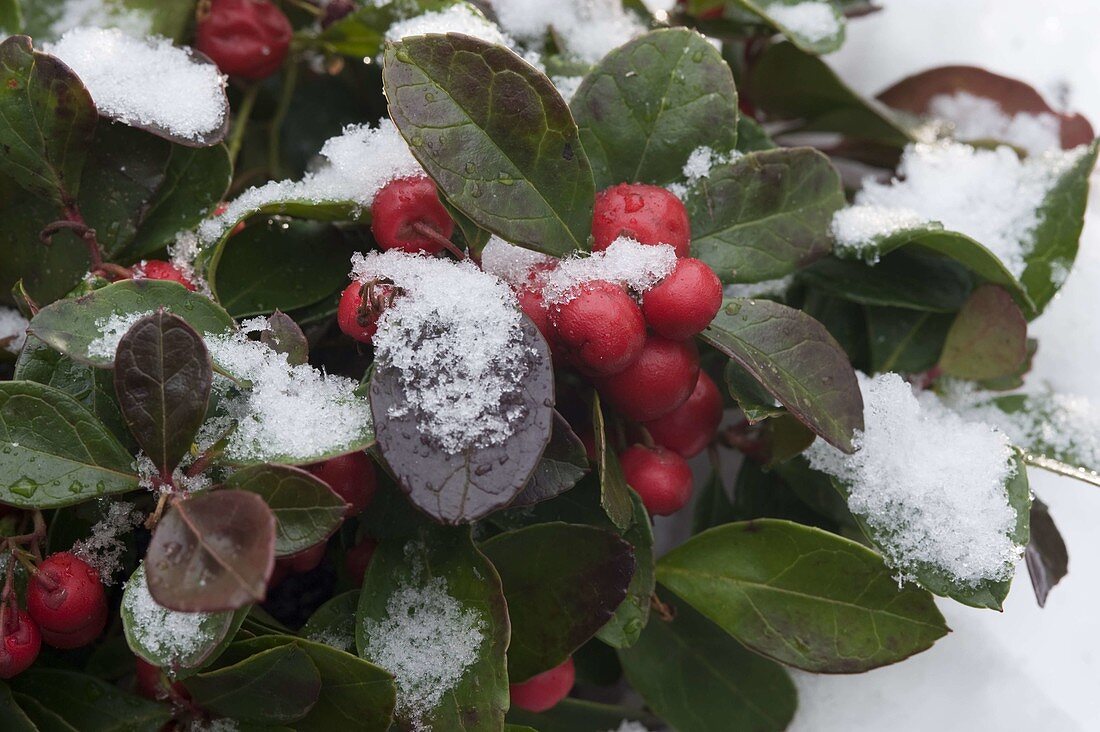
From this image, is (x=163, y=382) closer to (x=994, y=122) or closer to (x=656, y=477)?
(x=656, y=477)

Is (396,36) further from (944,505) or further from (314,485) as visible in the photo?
(944,505)

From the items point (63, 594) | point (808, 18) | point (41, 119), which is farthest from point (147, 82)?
point (808, 18)

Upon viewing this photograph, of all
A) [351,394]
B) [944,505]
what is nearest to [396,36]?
[351,394]

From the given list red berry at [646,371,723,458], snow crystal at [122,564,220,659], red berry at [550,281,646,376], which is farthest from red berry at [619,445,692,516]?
snow crystal at [122,564,220,659]

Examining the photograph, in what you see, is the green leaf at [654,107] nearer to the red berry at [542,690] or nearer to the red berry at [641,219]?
the red berry at [641,219]

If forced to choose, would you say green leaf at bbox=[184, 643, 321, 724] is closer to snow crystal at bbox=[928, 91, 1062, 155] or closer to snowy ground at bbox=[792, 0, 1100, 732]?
snowy ground at bbox=[792, 0, 1100, 732]
